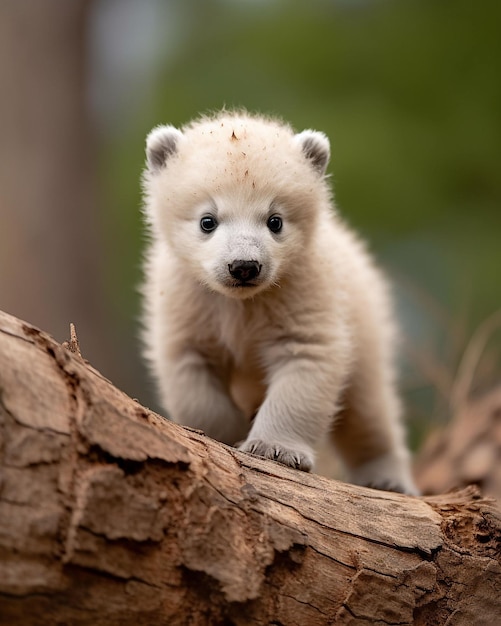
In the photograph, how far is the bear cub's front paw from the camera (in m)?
3.26

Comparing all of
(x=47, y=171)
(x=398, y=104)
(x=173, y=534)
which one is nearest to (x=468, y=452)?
(x=173, y=534)

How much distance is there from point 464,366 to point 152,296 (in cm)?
241

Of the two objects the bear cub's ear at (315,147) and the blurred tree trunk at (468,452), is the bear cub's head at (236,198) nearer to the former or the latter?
the bear cub's ear at (315,147)

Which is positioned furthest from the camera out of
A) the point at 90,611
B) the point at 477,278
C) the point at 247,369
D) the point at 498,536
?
the point at 477,278

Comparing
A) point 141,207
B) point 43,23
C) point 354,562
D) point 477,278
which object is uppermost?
point 43,23

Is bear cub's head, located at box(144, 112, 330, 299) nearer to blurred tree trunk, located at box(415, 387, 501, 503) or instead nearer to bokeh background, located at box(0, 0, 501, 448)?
blurred tree trunk, located at box(415, 387, 501, 503)

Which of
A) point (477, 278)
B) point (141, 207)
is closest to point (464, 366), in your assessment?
point (477, 278)

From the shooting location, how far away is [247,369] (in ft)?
13.1

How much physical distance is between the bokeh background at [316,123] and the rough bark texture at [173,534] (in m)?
4.53

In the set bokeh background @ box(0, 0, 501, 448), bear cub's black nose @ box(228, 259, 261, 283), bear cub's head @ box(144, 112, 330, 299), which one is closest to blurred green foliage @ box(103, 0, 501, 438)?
bokeh background @ box(0, 0, 501, 448)

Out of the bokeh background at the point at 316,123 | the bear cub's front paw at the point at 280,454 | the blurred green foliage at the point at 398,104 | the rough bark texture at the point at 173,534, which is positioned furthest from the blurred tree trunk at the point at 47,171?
the rough bark texture at the point at 173,534

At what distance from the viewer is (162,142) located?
380 centimetres

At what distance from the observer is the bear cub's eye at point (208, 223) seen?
11.6 ft

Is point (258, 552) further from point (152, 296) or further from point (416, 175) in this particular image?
point (416, 175)
